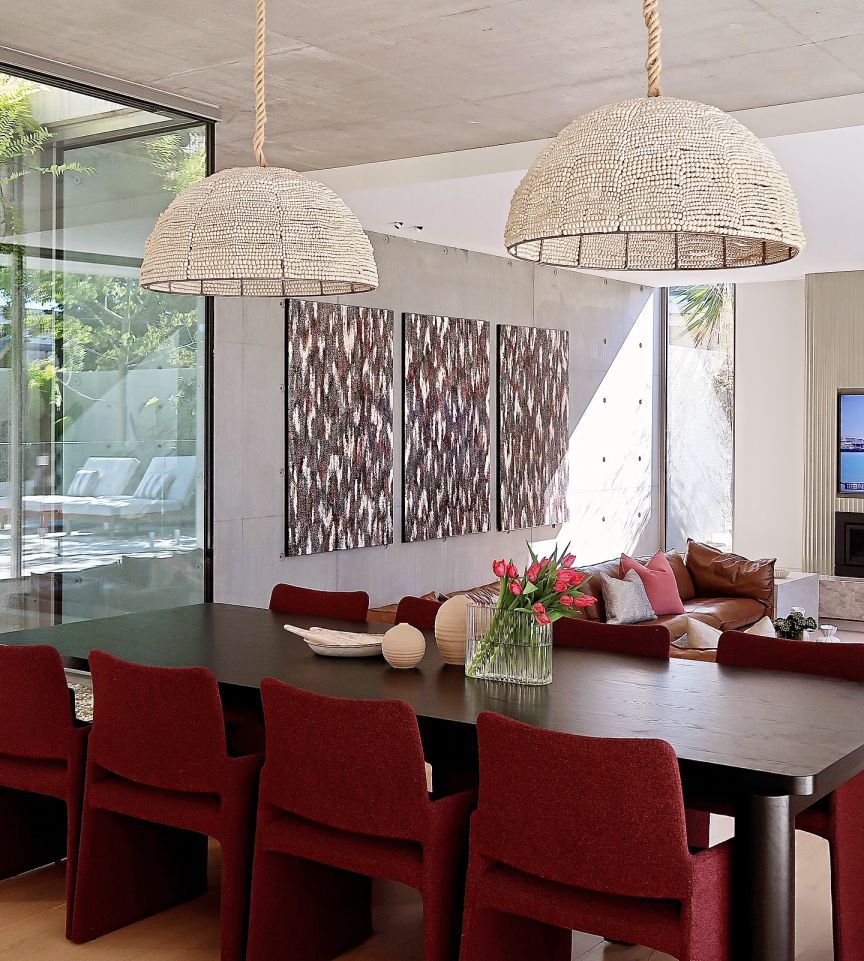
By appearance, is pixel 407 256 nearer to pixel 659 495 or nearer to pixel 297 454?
pixel 297 454

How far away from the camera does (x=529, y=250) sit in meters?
3.38

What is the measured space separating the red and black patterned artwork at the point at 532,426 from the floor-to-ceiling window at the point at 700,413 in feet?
6.24

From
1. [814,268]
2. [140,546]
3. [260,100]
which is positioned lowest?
[140,546]

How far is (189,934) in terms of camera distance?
362 centimetres

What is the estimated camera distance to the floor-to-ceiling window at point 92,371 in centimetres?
511

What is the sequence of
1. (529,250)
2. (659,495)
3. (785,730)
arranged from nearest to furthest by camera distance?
(785,730)
(529,250)
(659,495)

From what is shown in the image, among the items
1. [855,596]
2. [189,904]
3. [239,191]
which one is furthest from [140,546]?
[855,596]

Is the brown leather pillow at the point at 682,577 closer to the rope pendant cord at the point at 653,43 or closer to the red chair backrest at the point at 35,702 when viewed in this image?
the red chair backrest at the point at 35,702

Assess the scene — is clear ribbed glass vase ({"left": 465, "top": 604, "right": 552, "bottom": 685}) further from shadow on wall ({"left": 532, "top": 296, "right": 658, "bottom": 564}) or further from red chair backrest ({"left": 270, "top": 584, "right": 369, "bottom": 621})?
shadow on wall ({"left": 532, "top": 296, "right": 658, "bottom": 564})

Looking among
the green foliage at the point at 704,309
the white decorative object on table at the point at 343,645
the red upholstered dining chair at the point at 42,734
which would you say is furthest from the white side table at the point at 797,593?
the red upholstered dining chair at the point at 42,734

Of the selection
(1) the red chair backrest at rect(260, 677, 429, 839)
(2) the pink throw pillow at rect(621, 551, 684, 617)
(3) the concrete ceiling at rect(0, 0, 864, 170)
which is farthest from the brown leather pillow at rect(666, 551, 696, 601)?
(1) the red chair backrest at rect(260, 677, 429, 839)

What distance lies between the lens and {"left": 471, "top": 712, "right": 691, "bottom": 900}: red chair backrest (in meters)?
2.48

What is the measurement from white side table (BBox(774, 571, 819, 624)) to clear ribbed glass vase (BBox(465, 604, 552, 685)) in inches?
243

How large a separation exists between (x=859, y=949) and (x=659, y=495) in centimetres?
917
